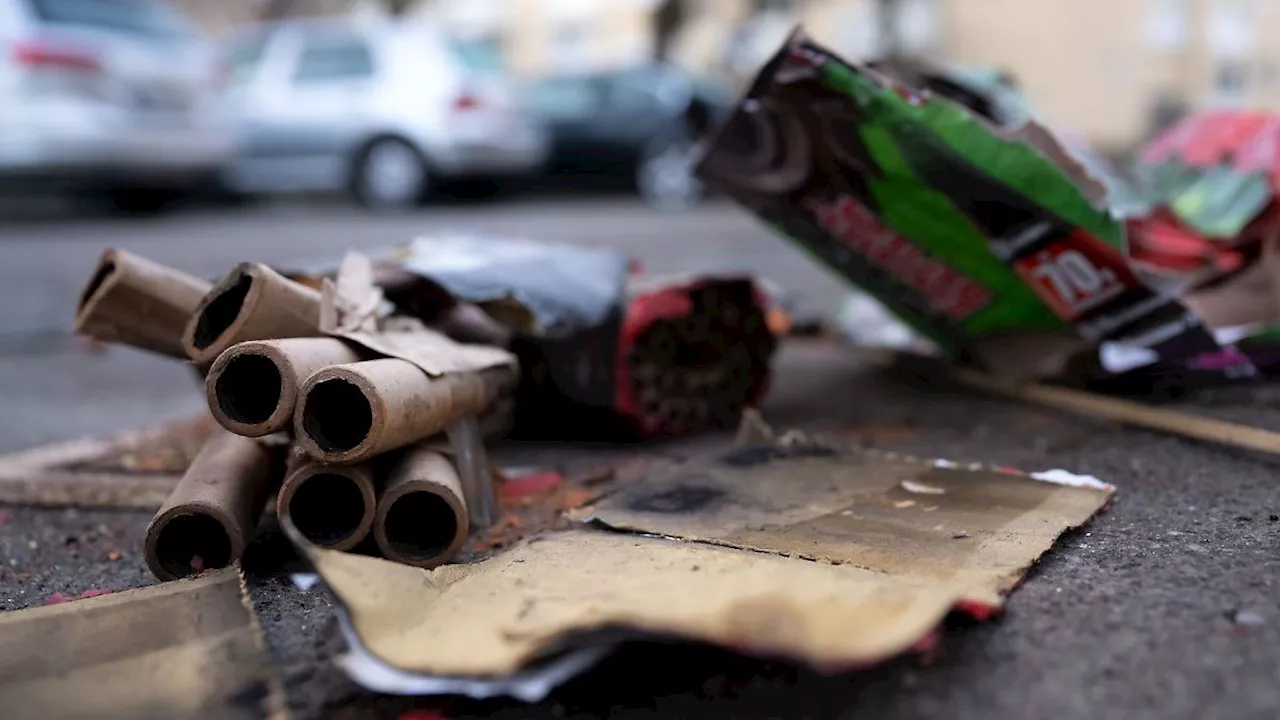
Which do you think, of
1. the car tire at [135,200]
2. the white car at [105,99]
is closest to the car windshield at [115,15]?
the white car at [105,99]

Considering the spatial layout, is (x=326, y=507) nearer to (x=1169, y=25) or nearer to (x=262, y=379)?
(x=262, y=379)

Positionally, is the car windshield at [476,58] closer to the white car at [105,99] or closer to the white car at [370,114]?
the white car at [370,114]

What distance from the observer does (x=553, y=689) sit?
1.37m

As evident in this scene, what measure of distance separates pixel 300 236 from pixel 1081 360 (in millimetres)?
5481

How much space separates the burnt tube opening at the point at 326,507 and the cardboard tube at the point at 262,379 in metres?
0.15

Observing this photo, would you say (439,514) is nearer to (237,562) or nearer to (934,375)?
(237,562)

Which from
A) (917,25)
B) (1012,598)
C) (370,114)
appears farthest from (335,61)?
(917,25)

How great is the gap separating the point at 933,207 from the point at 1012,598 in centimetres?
132

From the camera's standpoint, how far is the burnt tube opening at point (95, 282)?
2.15m

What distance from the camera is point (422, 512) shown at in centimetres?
192

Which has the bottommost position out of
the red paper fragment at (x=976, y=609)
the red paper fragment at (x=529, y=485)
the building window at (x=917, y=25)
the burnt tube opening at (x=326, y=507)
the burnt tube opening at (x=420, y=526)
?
the red paper fragment at (x=529, y=485)

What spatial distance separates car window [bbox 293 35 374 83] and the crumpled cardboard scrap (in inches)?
312

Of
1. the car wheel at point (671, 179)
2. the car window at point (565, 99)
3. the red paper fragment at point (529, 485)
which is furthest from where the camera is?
the car window at point (565, 99)

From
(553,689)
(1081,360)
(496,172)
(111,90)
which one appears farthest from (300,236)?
(553,689)
